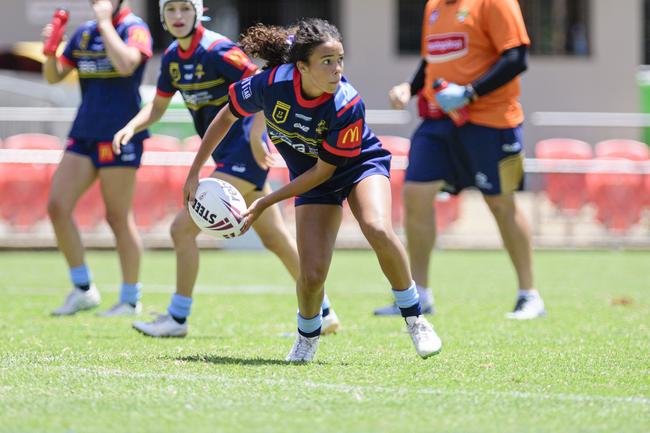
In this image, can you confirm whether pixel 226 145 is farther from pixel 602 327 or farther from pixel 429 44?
pixel 602 327

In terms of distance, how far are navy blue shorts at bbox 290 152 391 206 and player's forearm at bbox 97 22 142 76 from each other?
2450 millimetres

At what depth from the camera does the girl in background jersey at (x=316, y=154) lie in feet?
19.1

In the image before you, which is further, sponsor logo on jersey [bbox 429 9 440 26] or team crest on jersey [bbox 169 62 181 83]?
sponsor logo on jersey [bbox 429 9 440 26]

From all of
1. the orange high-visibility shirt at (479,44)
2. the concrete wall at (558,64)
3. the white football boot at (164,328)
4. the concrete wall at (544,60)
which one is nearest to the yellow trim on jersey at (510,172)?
the orange high-visibility shirt at (479,44)

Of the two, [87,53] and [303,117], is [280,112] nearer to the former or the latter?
[303,117]

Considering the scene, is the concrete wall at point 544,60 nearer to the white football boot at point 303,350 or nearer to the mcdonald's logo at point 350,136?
the white football boot at point 303,350

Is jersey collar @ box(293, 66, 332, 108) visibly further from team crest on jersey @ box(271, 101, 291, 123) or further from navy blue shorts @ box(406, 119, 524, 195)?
navy blue shorts @ box(406, 119, 524, 195)

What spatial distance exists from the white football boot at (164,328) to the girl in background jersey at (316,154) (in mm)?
1255

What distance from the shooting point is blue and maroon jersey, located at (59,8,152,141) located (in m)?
8.42

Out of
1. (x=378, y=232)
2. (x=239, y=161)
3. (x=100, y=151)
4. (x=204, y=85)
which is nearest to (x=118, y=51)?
(x=100, y=151)

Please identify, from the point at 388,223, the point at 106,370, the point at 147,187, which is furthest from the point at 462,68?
the point at 147,187

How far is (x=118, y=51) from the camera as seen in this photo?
318 inches

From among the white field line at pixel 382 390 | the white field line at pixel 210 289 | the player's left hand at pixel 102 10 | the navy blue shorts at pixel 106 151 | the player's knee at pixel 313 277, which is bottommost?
the white field line at pixel 210 289

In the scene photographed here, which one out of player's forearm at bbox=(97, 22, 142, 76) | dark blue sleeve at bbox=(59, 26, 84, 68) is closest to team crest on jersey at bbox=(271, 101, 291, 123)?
player's forearm at bbox=(97, 22, 142, 76)
